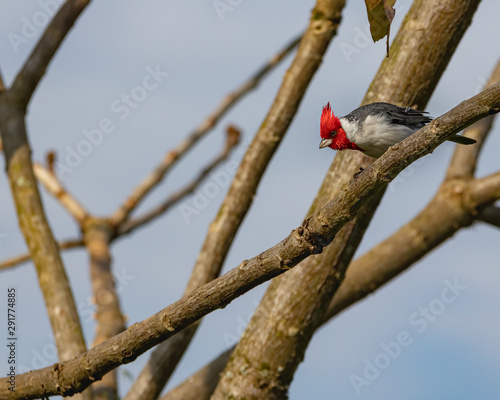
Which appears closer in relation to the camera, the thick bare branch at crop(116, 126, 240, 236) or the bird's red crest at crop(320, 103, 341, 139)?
the bird's red crest at crop(320, 103, 341, 139)

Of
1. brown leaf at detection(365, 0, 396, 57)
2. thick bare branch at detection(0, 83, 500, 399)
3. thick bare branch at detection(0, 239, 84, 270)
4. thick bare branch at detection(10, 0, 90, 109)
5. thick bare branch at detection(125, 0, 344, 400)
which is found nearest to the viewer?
brown leaf at detection(365, 0, 396, 57)

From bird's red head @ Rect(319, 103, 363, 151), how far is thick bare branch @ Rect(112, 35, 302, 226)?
12.6 feet

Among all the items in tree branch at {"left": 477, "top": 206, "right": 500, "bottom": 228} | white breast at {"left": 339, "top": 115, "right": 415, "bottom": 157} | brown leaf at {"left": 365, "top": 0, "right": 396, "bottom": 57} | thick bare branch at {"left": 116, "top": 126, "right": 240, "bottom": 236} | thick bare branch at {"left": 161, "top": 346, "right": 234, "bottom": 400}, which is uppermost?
thick bare branch at {"left": 116, "top": 126, "right": 240, "bottom": 236}

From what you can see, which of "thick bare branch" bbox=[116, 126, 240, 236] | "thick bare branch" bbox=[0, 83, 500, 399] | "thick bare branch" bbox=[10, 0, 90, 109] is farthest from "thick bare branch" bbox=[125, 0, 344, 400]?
"thick bare branch" bbox=[116, 126, 240, 236]

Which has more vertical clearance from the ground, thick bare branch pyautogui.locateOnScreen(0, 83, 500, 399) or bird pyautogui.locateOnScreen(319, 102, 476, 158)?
bird pyautogui.locateOnScreen(319, 102, 476, 158)

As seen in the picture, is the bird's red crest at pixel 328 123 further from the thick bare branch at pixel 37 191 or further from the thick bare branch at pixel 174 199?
the thick bare branch at pixel 174 199

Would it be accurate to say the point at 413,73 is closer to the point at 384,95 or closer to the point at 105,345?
the point at 384,95

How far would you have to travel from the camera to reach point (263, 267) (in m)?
3.14

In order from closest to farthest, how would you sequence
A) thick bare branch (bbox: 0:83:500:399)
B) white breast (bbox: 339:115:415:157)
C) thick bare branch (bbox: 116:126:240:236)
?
thick bare branch (bbox: 0:83:500:399) → white breast (bbox: 339:115:415:157) → thick bare branch (bbox: 116:126:240:236)

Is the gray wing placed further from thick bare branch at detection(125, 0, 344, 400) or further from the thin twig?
the thin twig

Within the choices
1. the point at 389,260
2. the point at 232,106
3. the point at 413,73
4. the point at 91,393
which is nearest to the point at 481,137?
the point at 389,260

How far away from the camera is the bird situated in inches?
146

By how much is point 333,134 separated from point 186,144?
14.6 feet

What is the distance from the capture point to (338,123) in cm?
411
